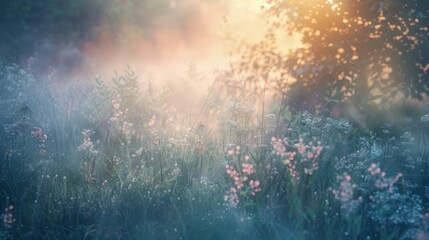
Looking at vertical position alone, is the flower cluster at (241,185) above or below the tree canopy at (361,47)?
below

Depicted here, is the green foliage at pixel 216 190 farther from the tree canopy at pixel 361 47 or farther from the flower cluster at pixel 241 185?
the tree canopy at pixel 361 47

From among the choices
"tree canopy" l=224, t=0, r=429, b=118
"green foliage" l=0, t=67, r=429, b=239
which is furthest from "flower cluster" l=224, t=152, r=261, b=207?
"tree canopy" l=224, t=0, r=429, b=118

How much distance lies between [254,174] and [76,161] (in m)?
1.52

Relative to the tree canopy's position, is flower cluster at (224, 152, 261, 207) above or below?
below

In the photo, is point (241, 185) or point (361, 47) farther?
point (361, 47)

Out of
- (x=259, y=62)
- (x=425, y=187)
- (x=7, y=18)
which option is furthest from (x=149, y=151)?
(x=7, y=18)

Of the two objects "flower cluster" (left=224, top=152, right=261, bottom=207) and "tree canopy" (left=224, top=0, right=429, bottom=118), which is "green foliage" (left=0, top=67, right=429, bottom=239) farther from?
"tree canopy" (left=224, top=0, right=429, bottom=118)

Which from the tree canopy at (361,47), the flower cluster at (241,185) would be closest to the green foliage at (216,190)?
the flower cluster at (241,185)

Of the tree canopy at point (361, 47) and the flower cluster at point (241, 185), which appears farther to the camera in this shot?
the tree canopy at point (361, 47)

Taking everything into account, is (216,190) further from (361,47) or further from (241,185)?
(361,47)

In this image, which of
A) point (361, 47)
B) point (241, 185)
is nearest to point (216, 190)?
point (241, 185)

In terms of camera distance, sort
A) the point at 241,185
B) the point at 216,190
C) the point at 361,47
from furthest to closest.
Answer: the point at 361,47 → the point at 216,190 → the point at 241,185

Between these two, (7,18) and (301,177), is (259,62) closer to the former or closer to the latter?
(301,177)

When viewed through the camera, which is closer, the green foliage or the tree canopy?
the green foliage
